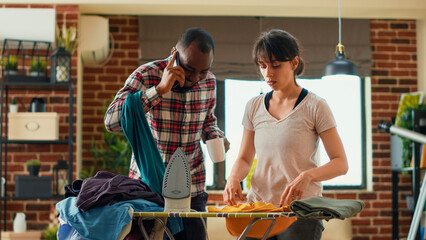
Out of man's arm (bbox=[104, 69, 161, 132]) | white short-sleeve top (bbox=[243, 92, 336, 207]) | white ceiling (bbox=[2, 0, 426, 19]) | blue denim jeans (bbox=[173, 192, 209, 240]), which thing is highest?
white ceiling (bbox=[2, 0, 426, 19])

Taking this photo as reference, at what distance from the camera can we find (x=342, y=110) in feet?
Result: 19.4

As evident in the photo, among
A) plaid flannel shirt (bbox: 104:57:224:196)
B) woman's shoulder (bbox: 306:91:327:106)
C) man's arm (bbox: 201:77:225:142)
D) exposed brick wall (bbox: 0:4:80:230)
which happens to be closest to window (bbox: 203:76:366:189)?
exposed brick wall (bbox: 0:4:80:230)

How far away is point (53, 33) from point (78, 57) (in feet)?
1.34

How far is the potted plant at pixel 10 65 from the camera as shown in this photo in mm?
4820

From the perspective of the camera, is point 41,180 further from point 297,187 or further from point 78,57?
point 297,187

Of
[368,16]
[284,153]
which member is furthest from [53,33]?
[284,153]

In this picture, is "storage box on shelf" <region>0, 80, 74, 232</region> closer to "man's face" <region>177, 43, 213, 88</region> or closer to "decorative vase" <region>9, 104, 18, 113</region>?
"decorative vase" <region>9, 104, 18, 113</region>

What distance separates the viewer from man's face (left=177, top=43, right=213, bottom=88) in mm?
2008

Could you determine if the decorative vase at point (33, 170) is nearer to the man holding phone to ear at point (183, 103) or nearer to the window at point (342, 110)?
the window at point (342, 110)

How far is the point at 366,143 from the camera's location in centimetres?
589

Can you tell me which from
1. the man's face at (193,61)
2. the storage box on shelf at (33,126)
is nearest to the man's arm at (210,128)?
the man's face at (193,61)

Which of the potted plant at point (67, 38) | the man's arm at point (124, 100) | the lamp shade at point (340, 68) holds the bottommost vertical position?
the man's arm at point (124, 100)

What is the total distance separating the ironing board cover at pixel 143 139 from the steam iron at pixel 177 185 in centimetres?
18

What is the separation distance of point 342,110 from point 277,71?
4.08 metres
